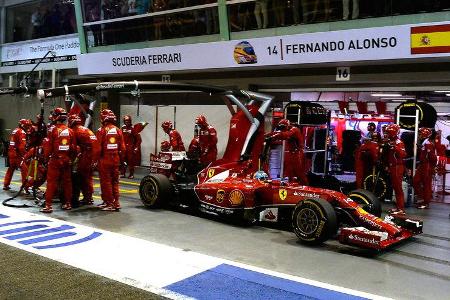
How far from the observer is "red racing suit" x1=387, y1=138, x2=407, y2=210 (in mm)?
9102

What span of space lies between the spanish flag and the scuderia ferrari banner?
0.02m

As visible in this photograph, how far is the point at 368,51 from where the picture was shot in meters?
10.6

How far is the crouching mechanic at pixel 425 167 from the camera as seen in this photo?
10484 mm

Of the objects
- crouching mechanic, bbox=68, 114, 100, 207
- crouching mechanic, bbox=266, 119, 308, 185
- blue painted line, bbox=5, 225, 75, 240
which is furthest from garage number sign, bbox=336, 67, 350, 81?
blue painted line, bbox=5, 225, 75, 240

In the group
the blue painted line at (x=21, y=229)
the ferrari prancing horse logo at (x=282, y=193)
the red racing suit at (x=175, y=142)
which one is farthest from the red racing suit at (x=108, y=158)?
the red racing suit at (x=175, y=142)

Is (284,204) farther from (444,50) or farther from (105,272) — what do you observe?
(444,50)

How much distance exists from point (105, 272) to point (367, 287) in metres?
2.87

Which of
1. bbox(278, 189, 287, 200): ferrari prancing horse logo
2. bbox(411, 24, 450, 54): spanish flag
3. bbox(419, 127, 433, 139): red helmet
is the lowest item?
bbox(278, 189, 287, 200): ferrari prancing horse logo

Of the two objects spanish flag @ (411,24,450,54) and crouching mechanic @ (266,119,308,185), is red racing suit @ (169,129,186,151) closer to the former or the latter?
crouching mechanic @ (266,119,308,185)

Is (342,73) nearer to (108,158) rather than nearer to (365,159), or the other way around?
(365,159)

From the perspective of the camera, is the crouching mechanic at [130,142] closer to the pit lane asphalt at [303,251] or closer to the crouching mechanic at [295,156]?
the pit lane asphalt at [303,251]

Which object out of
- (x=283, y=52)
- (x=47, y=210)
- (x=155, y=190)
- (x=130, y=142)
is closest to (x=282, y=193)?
(x=155, y=190)

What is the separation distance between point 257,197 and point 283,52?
5.49 meters

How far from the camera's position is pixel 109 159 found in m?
8.82
